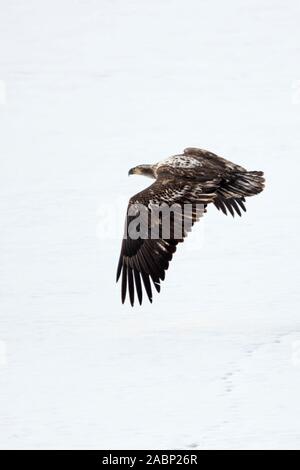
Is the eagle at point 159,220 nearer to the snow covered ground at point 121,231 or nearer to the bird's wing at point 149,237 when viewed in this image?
the bird's wing at point 149,237

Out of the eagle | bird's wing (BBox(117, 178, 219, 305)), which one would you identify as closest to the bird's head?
the eagle

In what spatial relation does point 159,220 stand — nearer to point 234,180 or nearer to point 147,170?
point 234,180

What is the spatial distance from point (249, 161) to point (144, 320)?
18.6ft

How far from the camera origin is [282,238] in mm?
13141

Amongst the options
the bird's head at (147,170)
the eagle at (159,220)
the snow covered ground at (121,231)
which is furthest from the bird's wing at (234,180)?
the snow covered ground at (121,231)

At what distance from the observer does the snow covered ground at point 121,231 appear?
873 cm

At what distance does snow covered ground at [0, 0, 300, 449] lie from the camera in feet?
28.7

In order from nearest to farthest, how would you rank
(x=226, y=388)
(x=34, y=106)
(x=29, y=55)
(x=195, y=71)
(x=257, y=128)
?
(x=226, y=388) → (x=257, y=128) → (x=34, y=106) → (x=195, y=71) → (x=29, y=55)

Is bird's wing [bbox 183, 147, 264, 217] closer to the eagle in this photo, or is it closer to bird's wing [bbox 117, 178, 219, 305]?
the eagle

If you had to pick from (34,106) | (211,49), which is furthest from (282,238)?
(211,49)

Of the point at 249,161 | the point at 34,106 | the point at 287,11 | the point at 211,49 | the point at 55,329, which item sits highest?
the point at 287,11

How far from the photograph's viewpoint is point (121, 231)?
45.9 feet

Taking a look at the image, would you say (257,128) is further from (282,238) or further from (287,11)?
(287,11)

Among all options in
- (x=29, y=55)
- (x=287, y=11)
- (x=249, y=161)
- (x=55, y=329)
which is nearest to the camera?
(x=55, y=329)
